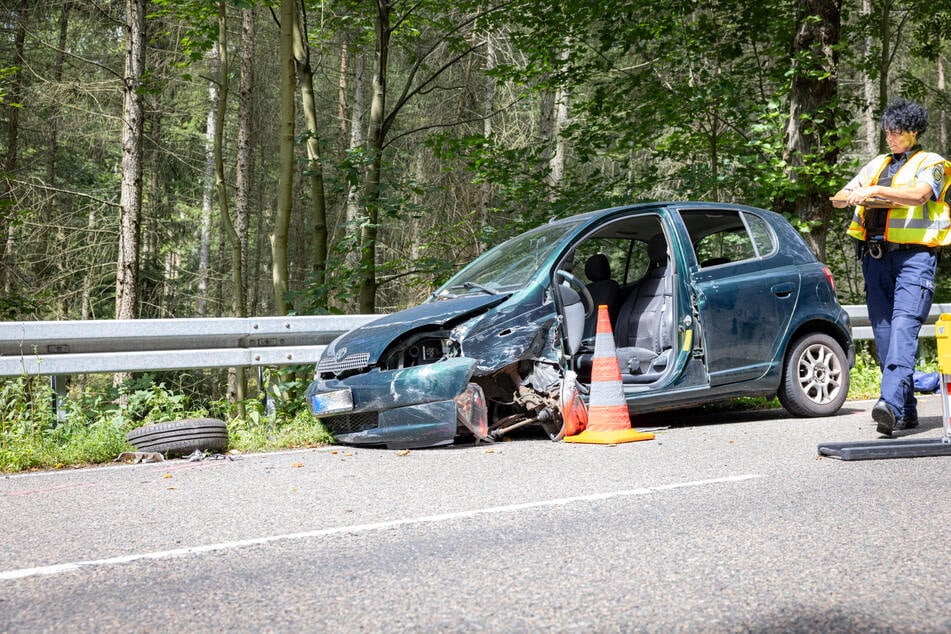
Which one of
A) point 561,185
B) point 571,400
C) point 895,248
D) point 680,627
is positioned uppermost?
point 561,185

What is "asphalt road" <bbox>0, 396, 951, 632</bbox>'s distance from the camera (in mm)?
2736

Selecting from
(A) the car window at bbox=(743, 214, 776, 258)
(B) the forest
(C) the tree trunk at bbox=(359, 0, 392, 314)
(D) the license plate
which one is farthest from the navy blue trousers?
(C) the tree trunk at bbox=(359, 0, 392, 314)

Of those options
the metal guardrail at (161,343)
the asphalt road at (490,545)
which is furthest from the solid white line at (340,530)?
the metal guardrail at (161,343)

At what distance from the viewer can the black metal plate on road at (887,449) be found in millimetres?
5305

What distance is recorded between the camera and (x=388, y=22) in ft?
43.7

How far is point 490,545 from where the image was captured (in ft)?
11.7

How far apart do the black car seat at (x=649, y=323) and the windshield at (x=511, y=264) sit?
0.96 m

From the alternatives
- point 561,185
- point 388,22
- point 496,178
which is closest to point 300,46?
point 388,22

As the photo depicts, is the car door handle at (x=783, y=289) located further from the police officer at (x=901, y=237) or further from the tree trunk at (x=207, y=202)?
the tree trunk at (x=207, y=202)

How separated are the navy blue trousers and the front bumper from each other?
3.04 metres

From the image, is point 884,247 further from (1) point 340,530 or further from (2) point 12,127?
(2) point 12,127

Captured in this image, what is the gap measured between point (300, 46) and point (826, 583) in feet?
39.8

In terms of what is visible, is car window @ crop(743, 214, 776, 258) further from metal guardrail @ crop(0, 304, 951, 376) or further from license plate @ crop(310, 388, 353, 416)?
license plate @ crop(310, 388, 353, 416)

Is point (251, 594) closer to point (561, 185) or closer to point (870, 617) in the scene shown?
A: point (870, 617)
